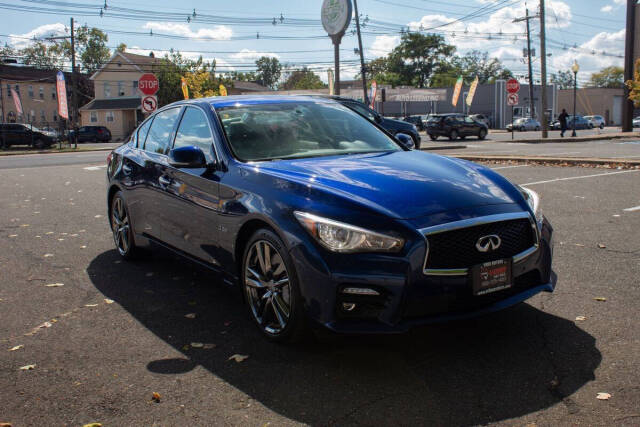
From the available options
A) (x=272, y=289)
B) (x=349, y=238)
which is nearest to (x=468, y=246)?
(x=349, y=238)

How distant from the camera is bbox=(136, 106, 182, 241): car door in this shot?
5117 millimetres

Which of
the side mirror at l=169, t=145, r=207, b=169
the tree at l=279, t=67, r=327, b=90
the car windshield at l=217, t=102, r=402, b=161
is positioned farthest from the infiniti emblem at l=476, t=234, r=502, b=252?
the tree at l=279, t=67, r=327, b=90

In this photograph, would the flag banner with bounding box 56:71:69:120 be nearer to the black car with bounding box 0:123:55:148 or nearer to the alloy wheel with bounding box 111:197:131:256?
the black car with bounding box 0:123:55:148

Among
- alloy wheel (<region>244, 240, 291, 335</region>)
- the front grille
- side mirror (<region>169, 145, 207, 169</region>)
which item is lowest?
alloy wheel (<region>244, 240, 291, 335</region>)

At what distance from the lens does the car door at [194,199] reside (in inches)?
171

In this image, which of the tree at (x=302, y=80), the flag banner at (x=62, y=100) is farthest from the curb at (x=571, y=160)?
the tree at (x=302, y=80)

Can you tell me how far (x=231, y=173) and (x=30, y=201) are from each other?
27.2ft

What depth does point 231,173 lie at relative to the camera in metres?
4.21

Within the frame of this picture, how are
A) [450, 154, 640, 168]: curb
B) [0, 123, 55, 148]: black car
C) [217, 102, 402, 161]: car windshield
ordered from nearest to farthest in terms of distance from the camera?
[217, 102, 402, 161]: car windshield → [450, 154, 640, 168]: curb → [0, 123, 55, 148]: black car

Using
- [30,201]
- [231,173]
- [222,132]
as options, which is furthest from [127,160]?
[30,201]

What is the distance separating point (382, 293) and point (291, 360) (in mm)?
763

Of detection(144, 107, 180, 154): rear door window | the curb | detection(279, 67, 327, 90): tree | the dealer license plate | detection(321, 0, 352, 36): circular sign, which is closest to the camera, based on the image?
the dealer license plate

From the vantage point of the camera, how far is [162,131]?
5586 mm

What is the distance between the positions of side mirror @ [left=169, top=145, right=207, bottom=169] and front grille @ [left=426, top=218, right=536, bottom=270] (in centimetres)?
191
